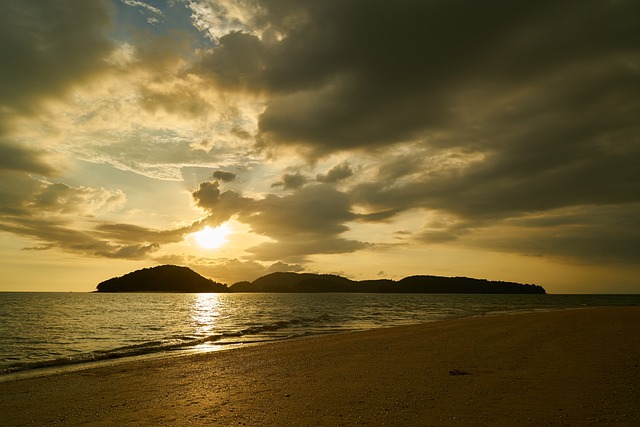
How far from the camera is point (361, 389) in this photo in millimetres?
11820

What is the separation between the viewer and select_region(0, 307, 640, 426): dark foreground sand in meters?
9.20

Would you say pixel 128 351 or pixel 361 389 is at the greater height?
pixel 361 389

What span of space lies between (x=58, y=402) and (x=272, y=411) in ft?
23.8

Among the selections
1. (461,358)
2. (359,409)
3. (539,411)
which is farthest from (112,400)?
(461,358)

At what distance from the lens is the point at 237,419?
933 cm

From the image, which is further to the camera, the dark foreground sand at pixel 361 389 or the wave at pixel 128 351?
the wave at pixel 128 351

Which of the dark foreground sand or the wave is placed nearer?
the dark foreground sand

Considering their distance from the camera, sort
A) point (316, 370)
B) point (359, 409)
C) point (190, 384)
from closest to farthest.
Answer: point (359, 409) < point (190, 384) < point (316, 370)

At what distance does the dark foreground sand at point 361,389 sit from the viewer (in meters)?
9.20

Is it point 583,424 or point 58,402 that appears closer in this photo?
point 583,424

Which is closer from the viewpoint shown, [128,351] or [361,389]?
[361,389]

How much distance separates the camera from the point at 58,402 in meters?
12.2

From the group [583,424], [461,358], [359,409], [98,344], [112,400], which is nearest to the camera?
[583,424]

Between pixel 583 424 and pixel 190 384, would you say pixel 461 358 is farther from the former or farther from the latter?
pixel 190 384
